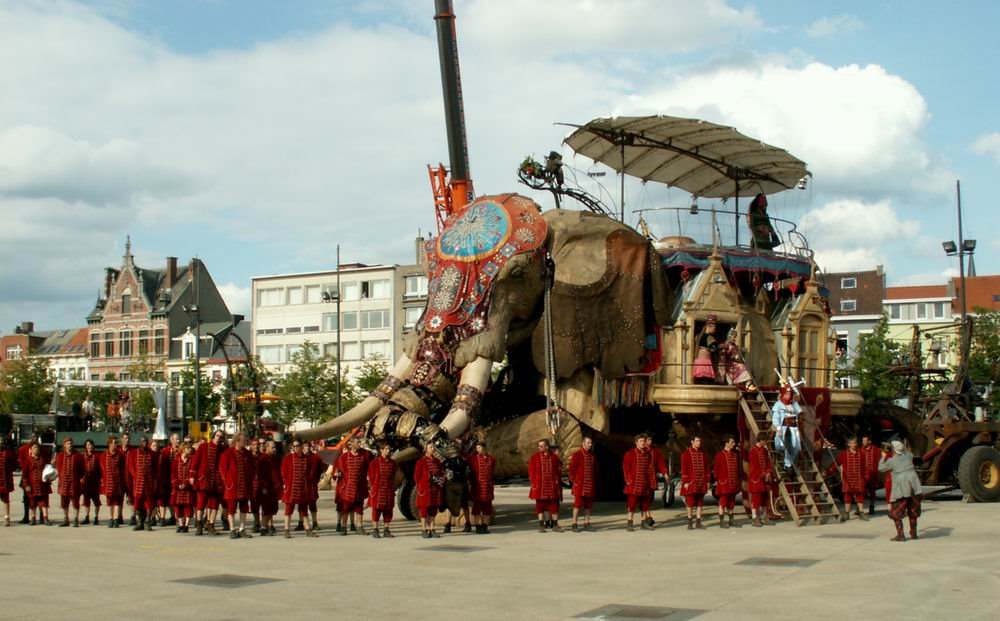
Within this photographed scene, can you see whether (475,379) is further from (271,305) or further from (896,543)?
(271,305)

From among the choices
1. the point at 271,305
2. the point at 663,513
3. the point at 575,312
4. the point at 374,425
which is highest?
the point at 271,305

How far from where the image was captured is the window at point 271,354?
8062cm

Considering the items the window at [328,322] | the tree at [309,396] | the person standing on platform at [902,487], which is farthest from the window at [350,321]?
the person standing on platform at [902,487]

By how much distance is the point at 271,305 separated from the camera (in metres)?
81.8

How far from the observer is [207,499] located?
702 inches

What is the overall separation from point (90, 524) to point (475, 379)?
283 inches

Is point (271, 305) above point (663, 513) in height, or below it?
above

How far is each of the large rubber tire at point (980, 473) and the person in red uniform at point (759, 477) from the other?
715cm

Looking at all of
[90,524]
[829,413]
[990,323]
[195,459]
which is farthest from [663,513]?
[990,323]

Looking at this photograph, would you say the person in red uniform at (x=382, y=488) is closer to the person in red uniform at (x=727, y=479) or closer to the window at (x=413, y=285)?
the person in red uniform at (x=727, y=479)

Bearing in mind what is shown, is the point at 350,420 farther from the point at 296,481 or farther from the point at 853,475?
the point at 853,475

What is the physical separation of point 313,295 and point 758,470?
208 ft

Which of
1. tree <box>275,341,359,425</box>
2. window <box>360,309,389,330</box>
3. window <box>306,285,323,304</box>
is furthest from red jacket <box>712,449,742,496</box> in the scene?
window <box>306,285,323,304</box>

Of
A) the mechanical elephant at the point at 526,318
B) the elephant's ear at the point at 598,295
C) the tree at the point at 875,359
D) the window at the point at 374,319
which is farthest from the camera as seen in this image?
the window at the point at 374,319
